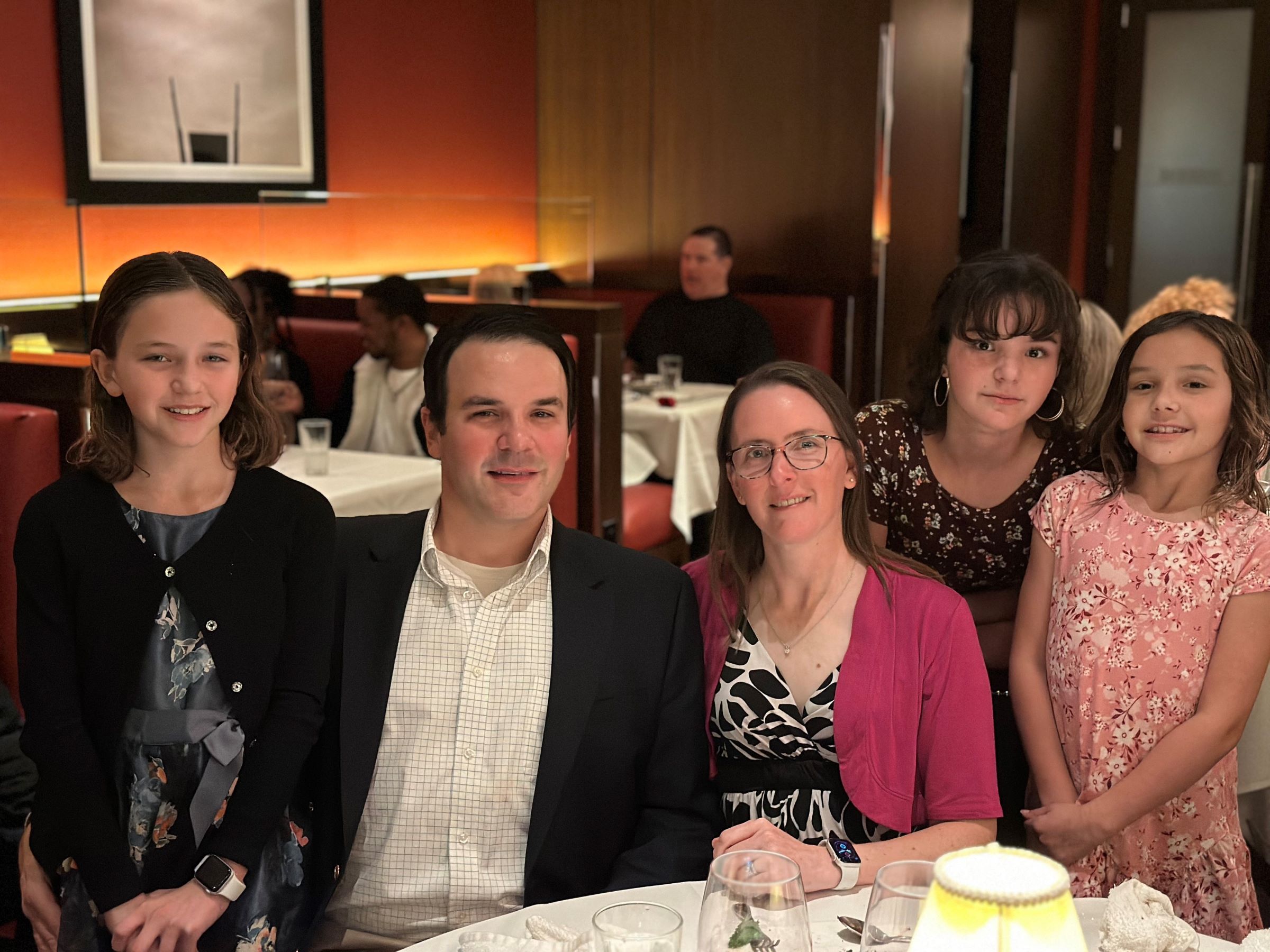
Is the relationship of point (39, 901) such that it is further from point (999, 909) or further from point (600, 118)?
point (600, 118)

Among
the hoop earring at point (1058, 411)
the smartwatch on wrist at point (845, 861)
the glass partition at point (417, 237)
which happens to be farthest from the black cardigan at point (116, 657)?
the glass partition at point (417, 237)

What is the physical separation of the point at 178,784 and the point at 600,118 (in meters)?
6.55

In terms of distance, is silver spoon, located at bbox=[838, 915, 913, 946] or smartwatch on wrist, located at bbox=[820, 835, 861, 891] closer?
silver spoon, located at bbox=[838, 915, 913, 946]

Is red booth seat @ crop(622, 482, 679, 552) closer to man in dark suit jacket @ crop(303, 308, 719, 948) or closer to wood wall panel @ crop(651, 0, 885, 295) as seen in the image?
wood wall panel @ crop(651, 0, 885, 295)

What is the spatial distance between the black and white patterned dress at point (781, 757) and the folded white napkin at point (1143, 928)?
0.54 metres

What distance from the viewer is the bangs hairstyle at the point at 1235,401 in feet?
6.56

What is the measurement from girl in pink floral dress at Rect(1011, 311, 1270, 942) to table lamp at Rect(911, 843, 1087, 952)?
1.32m

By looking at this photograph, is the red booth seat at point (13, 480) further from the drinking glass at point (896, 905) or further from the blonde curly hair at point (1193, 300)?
the blonde curly hair at point (1193, 300)

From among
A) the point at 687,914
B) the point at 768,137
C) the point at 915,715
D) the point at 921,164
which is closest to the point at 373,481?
the point at 915,715

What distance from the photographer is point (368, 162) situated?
22.2 feet

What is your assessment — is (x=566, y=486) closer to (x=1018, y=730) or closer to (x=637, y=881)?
(x=1018, y=730)

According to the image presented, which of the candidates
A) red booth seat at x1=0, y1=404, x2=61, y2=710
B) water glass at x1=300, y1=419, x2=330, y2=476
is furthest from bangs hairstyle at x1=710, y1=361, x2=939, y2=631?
water glass at x1=300, y1=419, x2=330, y2=476

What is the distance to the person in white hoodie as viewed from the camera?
4.35 meters

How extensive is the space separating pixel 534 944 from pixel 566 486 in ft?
9.64
